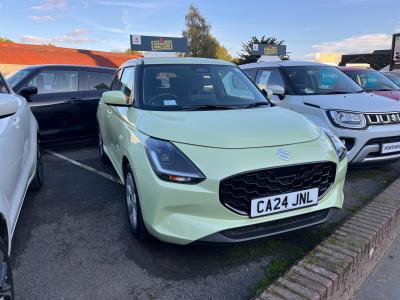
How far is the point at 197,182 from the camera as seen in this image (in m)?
2.49

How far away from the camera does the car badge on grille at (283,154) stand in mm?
2641

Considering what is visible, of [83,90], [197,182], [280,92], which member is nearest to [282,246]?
[197,182]

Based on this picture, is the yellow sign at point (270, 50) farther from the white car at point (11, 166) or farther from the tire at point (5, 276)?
the tire at point (5, 276)

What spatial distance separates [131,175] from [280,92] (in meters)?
3.17

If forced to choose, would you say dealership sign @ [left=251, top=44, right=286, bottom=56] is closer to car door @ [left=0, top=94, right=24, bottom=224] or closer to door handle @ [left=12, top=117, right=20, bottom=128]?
door handle @ [left=12, top=117, right=20, bottom=128]

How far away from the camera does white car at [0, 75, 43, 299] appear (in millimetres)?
2137

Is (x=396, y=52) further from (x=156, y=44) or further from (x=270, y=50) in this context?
(x=156, y=44)

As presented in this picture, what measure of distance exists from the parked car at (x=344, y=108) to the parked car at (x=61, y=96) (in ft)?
10.7

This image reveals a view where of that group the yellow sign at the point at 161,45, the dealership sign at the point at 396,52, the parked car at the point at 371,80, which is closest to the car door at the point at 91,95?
the parked car at the point at 371,80

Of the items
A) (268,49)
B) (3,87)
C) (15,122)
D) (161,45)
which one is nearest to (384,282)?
(15,122)

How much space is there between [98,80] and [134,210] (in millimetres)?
4388

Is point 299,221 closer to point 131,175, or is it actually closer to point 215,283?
point 215,283

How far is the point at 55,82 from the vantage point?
6.35 meters

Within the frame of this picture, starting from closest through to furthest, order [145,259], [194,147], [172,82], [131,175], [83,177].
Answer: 1. [194,147]
2. [145,259]
3. [131,175]
4. [172,82]
5. [83,177]
